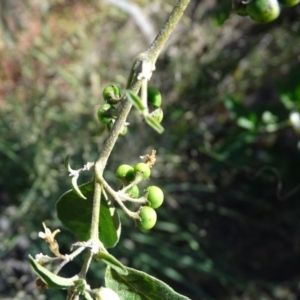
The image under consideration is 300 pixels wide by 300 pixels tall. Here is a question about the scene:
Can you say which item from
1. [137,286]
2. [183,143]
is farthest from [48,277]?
[183,143]

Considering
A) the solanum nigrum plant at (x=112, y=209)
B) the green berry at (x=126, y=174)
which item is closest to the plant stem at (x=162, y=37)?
the solanum nigrum plant at (x=112, y=209)

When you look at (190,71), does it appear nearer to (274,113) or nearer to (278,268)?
(274,113)

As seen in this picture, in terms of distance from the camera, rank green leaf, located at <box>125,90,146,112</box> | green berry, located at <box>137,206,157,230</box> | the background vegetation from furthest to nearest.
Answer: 1. the background vegetation
2. green berry, located at <box>137,206,157,230</box>
3. green leaf, located at <box>125,90,146,112</box>

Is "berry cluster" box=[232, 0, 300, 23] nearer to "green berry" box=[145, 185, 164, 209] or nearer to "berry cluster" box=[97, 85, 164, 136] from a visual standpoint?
→ "berry cluster" box=[97, 85, 164, 136]

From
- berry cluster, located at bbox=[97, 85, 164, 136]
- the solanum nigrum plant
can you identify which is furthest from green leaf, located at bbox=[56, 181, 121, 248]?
berry cluster, located at bbox=[97, 85, 164, 136]

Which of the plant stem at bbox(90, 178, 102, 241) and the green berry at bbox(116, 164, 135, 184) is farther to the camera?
the green berry at bbox(116, 164, 135, 184)

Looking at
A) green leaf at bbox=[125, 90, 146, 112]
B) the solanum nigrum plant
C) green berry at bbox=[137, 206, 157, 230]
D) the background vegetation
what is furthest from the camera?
the background vegetation

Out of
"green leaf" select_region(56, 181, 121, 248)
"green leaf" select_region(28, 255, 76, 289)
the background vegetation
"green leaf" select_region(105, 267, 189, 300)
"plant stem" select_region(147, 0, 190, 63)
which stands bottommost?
the background vegetation

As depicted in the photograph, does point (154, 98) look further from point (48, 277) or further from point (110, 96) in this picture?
point (48, 277)
